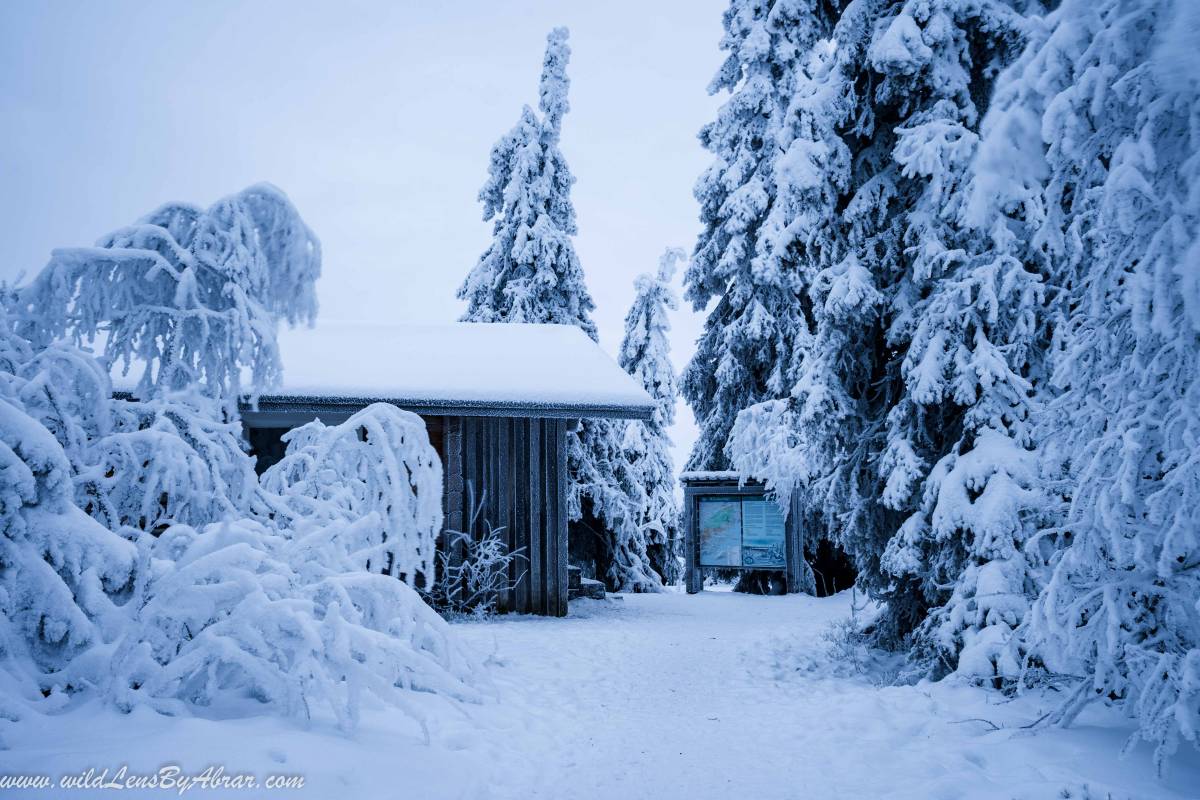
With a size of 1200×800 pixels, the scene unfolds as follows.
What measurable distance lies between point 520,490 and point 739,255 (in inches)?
362

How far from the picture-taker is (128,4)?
1616 cm

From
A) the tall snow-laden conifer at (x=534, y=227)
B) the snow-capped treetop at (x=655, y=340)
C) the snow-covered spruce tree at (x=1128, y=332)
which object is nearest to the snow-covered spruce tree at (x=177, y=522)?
the snow-covered spruce tree at (x=1128, y=332)

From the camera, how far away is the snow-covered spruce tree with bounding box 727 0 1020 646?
6.27 metres

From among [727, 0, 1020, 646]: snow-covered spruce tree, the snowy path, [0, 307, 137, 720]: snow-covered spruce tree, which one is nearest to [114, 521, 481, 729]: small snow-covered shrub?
[0, 307, 137, 720]: snow-covered spruce tree

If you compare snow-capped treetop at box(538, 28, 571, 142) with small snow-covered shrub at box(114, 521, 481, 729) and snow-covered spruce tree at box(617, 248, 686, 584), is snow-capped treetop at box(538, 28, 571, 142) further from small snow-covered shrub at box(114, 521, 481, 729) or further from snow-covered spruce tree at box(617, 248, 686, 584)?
small snow-covered shrub at box(114, 521, 481, 729)

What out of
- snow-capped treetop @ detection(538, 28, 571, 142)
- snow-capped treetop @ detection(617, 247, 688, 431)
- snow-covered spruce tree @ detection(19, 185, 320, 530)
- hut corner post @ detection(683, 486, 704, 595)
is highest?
snow-capped treetop @ detection(538, 28, 571, 142)

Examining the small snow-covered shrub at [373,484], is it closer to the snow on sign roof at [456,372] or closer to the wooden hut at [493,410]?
the snow on sign roof at [456,372]

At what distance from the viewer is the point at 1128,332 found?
144 inches

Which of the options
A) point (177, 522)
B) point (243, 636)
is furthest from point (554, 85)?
point (243, 636)

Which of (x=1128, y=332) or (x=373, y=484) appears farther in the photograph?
(x=373, y=484)

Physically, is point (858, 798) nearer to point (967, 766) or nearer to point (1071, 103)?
point (967, 766)

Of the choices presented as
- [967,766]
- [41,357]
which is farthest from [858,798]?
[41,357]

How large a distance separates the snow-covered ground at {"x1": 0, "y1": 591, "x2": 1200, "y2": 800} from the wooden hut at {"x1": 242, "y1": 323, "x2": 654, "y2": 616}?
3411 mm

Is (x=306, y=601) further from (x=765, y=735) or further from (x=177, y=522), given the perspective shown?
(x=765, y=735)
